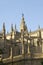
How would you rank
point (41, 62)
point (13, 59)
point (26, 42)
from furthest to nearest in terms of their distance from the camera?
point (26, 42), point (41, 62), point (13, 59)

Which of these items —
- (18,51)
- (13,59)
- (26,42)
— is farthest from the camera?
(26,42)

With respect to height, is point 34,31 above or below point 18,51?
above

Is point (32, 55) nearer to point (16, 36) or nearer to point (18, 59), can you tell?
point (18, 59)

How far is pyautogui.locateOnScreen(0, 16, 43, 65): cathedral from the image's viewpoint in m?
33.6

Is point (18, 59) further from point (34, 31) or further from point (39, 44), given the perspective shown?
point (34, 31)

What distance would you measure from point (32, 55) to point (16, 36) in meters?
16.0

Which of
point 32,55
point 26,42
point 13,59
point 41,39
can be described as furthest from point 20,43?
point 13,59

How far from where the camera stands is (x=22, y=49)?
37312 mm

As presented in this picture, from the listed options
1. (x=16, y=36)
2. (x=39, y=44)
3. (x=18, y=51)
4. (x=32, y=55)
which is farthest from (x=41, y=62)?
(x=16, y=36)

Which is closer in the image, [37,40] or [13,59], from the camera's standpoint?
[13,59]

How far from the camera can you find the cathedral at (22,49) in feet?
110

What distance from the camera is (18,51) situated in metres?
42.9

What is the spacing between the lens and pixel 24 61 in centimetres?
3462

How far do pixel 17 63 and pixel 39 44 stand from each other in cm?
1437
